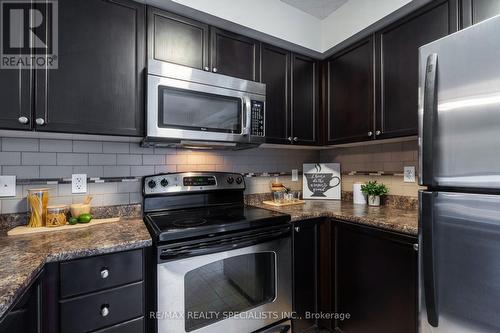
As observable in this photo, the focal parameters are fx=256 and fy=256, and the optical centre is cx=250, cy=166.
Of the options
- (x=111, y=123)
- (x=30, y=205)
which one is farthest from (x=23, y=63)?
(x=30, y=205)

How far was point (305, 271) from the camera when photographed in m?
1.72

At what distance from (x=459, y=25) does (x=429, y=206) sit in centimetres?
106

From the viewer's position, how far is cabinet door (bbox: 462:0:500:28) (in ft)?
4.15

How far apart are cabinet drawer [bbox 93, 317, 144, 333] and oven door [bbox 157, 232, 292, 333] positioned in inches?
3.3

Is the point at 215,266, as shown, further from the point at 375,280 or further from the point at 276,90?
the point at 276,90

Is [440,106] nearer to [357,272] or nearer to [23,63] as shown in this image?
[357,272]

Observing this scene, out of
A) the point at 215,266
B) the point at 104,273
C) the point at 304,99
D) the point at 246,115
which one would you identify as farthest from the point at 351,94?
the point at 104,273

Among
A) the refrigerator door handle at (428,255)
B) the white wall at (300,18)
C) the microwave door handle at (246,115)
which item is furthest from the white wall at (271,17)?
the refrigerator door handle at (428,255)

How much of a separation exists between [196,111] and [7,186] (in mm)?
1113

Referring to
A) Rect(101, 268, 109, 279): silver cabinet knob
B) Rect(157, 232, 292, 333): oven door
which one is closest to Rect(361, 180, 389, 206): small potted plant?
Rect(157, 232, 292, 333): oven door

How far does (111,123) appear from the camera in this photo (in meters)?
1.41

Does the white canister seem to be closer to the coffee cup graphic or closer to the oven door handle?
the coffee cup graphic

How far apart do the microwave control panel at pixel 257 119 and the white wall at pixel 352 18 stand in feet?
2.87

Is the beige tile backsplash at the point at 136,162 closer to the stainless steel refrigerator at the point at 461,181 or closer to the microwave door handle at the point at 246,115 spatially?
the microwave door handle at the point at 246,115
